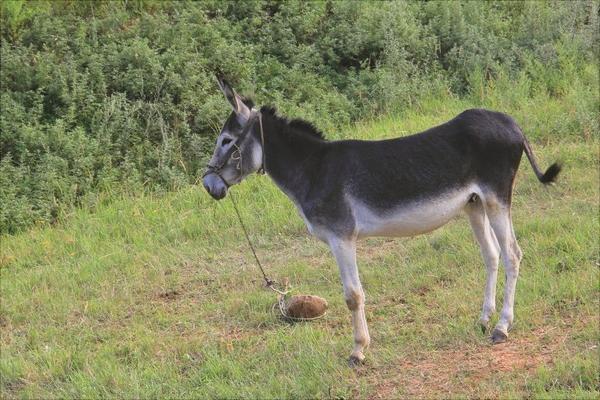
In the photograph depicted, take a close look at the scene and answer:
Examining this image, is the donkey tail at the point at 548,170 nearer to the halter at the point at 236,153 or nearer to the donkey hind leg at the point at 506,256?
the donkey hind leg at the point at 506,256

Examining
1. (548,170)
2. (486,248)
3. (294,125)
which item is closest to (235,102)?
(294,125)

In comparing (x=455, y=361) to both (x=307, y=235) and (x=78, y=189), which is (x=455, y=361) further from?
(x=78, y=189)

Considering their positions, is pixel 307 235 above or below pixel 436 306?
below

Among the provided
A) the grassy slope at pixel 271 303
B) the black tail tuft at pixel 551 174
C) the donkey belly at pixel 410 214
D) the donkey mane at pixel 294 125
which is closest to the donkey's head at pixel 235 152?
the donkey mane at pixel 294 125

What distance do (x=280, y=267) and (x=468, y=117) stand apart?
313 centimetres

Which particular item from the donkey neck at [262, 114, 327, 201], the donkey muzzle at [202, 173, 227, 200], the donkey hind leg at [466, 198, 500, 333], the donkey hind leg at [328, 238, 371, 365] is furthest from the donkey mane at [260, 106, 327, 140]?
the donkey hind leg at [466, 198, 500, 333]

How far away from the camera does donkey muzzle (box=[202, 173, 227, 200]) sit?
681 cm

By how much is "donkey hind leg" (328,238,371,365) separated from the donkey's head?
86cm

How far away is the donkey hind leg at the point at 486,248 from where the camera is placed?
7.04 metres

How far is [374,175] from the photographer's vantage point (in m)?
6.60

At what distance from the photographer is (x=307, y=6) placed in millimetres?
14578

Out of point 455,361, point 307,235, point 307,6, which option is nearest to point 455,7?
point 307,6

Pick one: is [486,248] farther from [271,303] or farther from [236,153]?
[271,303]

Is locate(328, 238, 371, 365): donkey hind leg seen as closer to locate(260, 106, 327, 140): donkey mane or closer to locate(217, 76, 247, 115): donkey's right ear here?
locate(260, 106, 327, 140): donkey mane
